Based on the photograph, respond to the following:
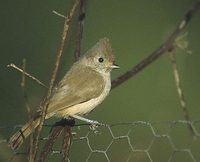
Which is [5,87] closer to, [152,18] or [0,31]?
[0,31]

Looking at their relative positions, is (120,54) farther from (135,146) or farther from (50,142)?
(50,142)

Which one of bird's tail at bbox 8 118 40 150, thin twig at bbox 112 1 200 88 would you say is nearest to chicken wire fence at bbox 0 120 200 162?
bird's tail at bbox 8 118 40 150

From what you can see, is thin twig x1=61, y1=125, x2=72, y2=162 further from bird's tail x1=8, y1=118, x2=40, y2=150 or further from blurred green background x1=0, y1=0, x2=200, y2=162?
blurred green background x1=0, y1=0, x2=200, y2=162

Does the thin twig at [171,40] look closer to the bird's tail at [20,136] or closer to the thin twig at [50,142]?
the thin twig at [50,142]

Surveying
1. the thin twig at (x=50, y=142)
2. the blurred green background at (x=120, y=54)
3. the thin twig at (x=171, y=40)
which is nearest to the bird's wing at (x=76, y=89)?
the thin twig at (x=50, y=142)

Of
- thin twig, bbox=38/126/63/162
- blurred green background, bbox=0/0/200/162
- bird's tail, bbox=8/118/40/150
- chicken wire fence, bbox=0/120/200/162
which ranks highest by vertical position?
blurred green background, bbox=0/0/200/162

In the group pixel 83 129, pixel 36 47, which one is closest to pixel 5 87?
pixel 36 47
